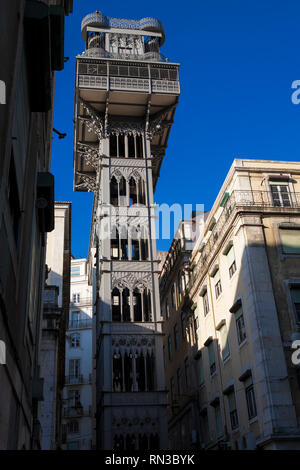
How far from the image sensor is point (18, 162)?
1191cm

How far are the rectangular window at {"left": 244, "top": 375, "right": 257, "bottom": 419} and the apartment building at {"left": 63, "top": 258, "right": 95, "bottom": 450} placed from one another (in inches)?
1320

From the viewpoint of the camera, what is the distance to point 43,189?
57.3ft

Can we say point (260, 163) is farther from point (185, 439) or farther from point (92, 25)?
point (92, 25)

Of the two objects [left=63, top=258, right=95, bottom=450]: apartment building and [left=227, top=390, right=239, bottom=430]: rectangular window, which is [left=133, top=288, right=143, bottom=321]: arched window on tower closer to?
[left=227, top=390, right=239, bottom=430]: rectangular window

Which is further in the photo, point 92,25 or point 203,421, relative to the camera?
point 92,25

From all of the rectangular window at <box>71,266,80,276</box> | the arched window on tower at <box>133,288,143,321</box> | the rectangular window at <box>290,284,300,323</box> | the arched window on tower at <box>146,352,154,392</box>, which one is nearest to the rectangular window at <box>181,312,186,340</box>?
the arched window on tower at <box>133,288,143,321</box>

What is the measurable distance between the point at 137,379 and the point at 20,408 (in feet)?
83.6

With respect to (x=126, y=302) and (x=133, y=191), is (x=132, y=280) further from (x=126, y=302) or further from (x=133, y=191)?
(x=133, y=191)

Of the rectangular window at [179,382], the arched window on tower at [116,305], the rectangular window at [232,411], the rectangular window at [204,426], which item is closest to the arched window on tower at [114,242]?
the arched window on tower at [116,305]

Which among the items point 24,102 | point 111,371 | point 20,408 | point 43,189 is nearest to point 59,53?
point 24,102

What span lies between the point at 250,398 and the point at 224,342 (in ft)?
17.2

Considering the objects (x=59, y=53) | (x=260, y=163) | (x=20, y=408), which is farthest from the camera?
(x=260, y=163)

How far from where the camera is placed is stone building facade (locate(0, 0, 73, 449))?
31.2 feet

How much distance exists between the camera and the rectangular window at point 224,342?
32188mm
